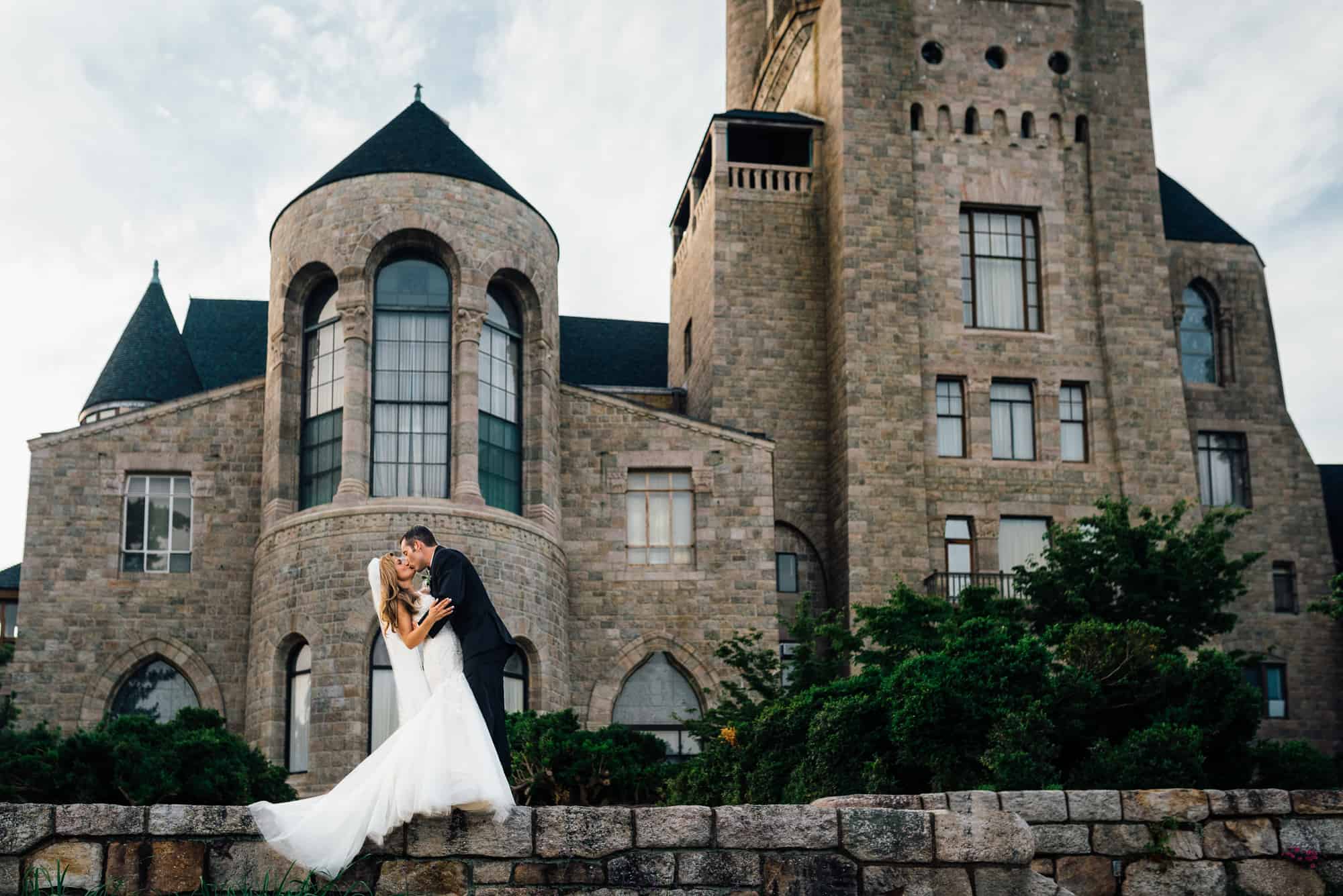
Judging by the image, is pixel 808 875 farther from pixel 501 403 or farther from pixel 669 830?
pixel 501 403

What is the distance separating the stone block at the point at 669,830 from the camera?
10.8 meters

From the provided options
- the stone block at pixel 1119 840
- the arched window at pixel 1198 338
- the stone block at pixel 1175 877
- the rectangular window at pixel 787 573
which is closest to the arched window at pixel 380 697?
the rectangular window at pixel 787 573

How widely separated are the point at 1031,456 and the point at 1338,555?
982cm

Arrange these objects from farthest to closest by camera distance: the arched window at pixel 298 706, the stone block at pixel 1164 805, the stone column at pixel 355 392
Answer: the stone column at pixel 355 392 < the arched window at pixel 298 706 < the stone block at pixel 1164 805

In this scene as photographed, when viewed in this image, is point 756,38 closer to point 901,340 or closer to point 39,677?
point 901,340

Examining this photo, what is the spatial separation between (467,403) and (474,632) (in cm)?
1825

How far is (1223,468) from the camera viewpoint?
39.1 metres

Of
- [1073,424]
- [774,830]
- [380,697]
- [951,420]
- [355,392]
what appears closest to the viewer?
[774,830]

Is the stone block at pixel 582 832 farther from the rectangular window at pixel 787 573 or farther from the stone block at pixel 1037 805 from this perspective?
the rectangular window at pixel 787 573

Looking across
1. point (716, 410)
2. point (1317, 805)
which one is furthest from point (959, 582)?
point (1317, 805)

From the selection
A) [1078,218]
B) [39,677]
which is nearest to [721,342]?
[1078,218]

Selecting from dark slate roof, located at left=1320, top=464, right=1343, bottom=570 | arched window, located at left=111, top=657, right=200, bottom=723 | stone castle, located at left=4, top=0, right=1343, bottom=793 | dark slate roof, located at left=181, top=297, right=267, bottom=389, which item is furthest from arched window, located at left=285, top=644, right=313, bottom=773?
dark slate roof, located at left=1320, top=464, right=1343, bottom=570

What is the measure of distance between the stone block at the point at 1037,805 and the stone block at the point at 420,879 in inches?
191

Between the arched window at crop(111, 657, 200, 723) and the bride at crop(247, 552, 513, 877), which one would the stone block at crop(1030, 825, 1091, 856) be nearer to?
the bride at crop(247, 552, 513, 877)
